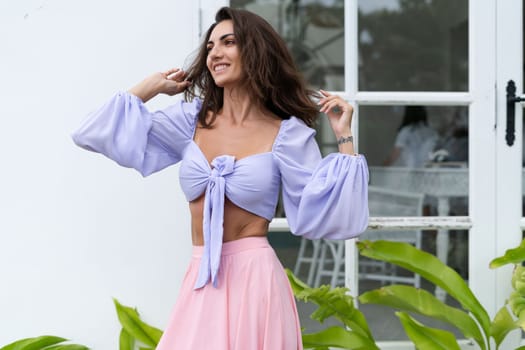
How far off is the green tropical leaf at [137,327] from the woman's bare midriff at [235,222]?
0.72m

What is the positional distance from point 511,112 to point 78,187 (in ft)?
4.85

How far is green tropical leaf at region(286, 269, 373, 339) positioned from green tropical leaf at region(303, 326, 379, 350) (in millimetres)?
46

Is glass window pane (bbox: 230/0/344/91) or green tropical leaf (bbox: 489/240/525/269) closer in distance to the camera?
green tropical leaf (bbox: 489/240/525/269)

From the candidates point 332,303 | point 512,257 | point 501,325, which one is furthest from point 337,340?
point 512,257

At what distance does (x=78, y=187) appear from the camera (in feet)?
8.42

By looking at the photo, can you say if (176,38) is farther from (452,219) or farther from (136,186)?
(452,219)

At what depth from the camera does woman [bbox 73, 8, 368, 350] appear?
1828 mm

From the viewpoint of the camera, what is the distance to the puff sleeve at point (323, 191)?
6.05 ft

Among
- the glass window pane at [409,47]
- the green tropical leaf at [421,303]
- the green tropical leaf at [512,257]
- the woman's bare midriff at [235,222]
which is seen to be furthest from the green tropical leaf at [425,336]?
the glass window pane at [409,47]

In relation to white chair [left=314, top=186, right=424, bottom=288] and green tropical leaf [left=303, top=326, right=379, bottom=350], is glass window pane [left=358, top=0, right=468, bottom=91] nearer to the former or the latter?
white chair [left=314, top=186, right=424, bottom=288]

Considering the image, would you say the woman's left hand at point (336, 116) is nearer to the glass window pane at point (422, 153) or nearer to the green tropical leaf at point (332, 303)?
the green tropical leaf at point (332, 303)

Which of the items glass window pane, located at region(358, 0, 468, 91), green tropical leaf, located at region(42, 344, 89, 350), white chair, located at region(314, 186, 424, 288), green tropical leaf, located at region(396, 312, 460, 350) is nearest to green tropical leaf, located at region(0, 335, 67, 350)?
green tropical leaf, located at region(42, 344, 89, 350)

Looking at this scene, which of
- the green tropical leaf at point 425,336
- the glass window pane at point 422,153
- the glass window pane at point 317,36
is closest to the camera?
the green tropical leaf at point 425,336

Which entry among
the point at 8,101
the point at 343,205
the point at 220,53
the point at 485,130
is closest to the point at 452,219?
the point at 485,130
